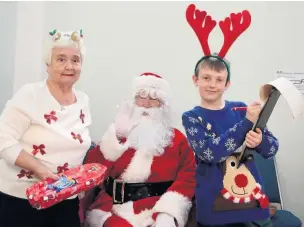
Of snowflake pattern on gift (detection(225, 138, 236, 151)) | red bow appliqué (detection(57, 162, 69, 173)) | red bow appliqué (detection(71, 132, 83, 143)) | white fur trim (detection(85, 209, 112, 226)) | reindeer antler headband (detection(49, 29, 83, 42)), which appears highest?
reindeer antler headband (detection(49, 29, 83, 42))

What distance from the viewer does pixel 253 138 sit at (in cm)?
125

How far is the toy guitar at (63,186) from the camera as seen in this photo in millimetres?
1250

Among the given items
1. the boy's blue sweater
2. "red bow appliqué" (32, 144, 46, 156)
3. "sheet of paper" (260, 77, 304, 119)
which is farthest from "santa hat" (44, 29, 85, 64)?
"sheet of paper" (260, 77, 304, 119)

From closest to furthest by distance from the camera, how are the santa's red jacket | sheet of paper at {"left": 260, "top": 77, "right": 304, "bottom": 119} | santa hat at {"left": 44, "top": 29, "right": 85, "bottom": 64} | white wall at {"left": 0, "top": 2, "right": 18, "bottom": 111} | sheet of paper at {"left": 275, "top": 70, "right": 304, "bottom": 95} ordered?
sheet of paper at {"left": 260, "top": 77, "right": 304, "bottom": 119}, santa hat at {"left": 44, "top": 29, "right": 85, "bottom": 64}, the santa's red jacket, white wall at {"left": 0, "top": 2, "right": 18, "bottom": 111}, sheet of paper at {"left": 275, "top": 70, "right": 304, "bottom": 95}

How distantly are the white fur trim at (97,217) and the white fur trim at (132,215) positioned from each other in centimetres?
5

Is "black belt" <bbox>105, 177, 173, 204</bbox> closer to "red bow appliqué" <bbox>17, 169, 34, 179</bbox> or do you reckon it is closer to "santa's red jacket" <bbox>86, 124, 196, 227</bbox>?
"santa's red jacket" <bbox>86, 124, 196, 227</bbox>

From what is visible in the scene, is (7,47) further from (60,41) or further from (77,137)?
(77,137)

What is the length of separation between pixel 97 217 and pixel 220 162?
67 cm

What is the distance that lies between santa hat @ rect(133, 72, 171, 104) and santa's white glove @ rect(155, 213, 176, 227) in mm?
577

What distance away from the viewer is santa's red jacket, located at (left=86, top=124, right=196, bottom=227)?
1632 mm

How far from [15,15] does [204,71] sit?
1.53 meters

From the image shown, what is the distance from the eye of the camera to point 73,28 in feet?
8.02

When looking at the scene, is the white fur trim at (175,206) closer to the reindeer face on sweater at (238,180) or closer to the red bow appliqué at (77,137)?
the reindeer face on sweater at (238,180)

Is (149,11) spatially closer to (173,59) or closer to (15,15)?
(173,59)
